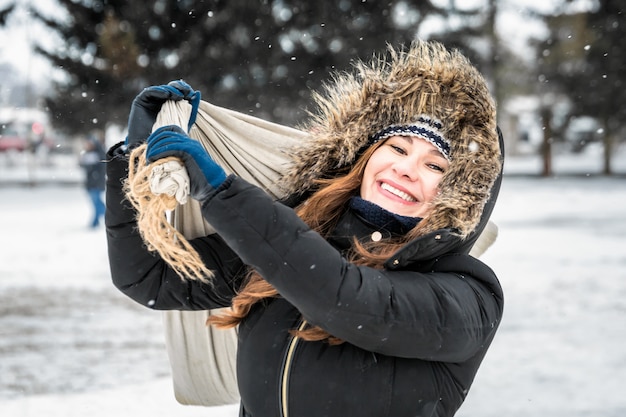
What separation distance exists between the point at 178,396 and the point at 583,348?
3782 mm

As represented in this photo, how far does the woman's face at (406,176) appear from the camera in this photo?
181cm

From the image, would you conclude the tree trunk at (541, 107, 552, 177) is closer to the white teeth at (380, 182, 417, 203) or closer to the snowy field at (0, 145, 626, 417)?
the snowy field at (0, 145, 626, 417)

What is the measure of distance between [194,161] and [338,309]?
1.38ft

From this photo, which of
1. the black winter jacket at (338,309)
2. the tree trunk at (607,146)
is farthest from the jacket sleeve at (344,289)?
the tree trunk at (607,146)

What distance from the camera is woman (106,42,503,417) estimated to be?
143cm

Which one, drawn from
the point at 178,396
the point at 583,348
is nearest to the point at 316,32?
the point at 583,348

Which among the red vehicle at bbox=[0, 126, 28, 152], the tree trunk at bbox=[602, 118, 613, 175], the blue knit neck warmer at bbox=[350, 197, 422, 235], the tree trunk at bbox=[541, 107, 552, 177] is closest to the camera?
the blue knit neck warmer at bbox=[350, 197, 422, 235]

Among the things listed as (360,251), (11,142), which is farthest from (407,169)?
(11,142)

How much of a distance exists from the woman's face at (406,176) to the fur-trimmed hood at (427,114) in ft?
0.16

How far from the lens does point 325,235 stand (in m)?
1.92

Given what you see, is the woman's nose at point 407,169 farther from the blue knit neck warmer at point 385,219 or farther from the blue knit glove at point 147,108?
the blue knit glove at point 147,108

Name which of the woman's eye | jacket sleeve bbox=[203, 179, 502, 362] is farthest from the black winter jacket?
the woman's eye

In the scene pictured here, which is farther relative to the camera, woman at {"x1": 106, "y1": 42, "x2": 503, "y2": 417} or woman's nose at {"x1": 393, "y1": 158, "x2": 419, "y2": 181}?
woman's nose at {"x1": 393, "y1": 158, "x2": 419, "y2": 181}

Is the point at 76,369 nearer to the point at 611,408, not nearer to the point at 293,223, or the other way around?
the point at 611,408
